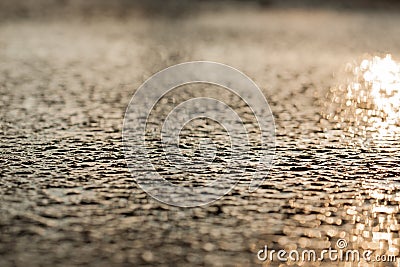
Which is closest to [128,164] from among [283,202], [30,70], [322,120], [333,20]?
[283,202]

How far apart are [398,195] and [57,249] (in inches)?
64.2

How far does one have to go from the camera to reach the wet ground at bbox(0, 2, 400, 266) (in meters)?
3.23

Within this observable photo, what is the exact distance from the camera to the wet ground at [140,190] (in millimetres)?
3230

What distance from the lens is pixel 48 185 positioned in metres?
4.07

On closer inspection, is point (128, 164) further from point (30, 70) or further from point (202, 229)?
point (30, 70)

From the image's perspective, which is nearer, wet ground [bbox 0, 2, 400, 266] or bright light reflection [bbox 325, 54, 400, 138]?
wet ground [bbox 0, 2, 400, 266]

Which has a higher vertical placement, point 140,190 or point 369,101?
point 369,101

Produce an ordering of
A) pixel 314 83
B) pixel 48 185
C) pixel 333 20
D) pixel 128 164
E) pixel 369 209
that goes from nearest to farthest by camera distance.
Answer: pixel 369 209 < pixel 48 185 < pixel 128 164 < pixel 314 83 < pixel 333 20

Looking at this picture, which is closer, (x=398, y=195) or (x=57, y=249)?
(x=57, y=249)

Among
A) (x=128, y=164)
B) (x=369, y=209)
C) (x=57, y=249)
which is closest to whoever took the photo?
(x=57, y=249)

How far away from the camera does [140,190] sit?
4.05 meters

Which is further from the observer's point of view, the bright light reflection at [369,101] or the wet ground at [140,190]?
the bright light reflection at [369,101]

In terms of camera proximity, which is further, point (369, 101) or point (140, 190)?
point (369, 101)

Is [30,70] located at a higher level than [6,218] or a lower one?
higher
